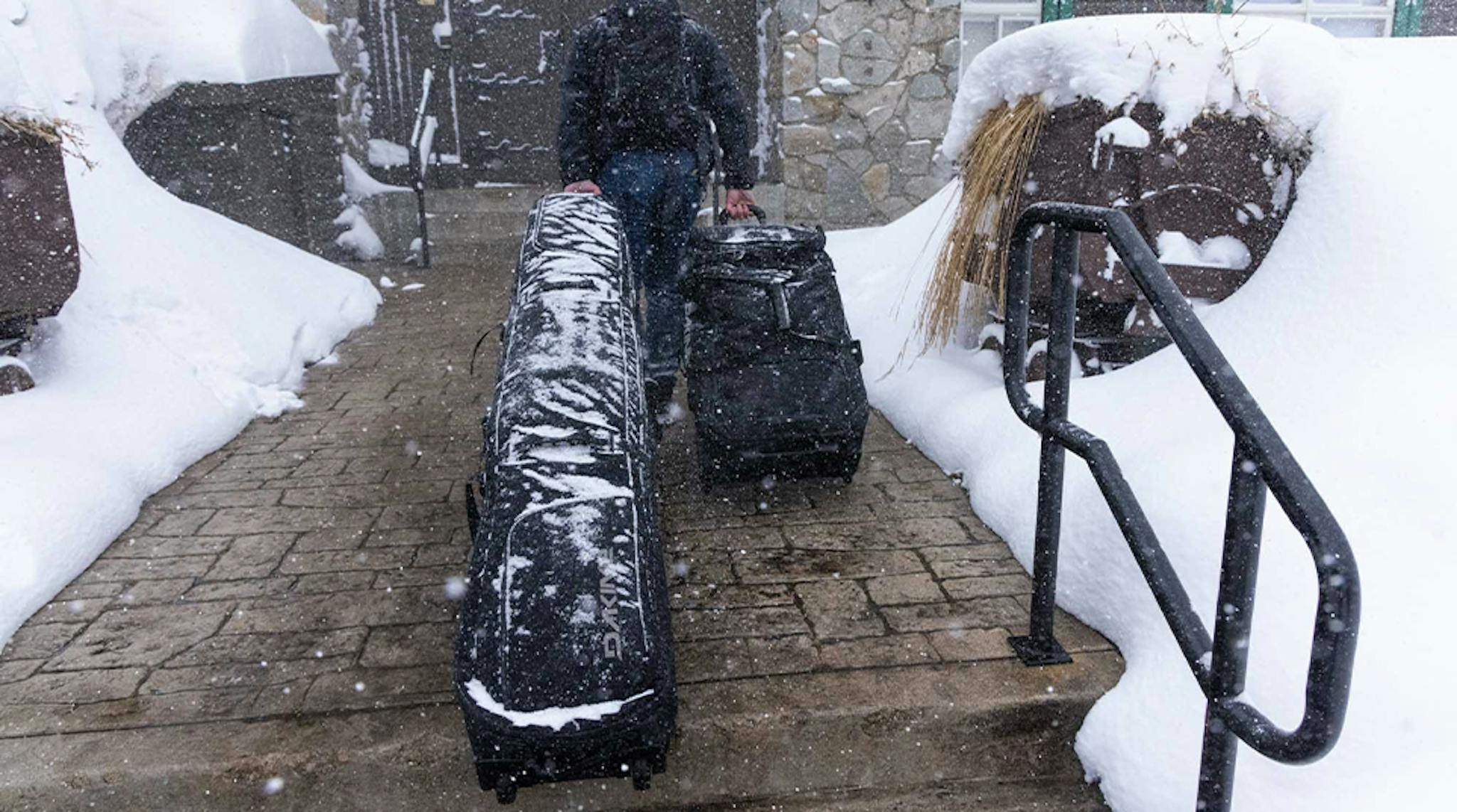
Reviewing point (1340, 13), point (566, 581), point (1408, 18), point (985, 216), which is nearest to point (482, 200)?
point (985, 216)

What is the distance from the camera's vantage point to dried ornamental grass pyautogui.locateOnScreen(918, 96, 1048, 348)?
356 centimetres

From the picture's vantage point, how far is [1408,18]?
7.65 metres

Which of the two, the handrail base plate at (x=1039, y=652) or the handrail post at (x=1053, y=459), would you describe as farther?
the handrail base plate at (x=1039, y=652)

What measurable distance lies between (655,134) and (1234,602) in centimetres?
298

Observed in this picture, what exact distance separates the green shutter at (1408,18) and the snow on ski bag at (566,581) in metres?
8.06

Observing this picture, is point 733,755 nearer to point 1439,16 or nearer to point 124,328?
point 124,328

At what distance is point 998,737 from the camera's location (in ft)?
7.16

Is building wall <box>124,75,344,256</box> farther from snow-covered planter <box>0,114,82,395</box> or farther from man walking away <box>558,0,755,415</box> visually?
man walking away <box>558,0,755,415</box>

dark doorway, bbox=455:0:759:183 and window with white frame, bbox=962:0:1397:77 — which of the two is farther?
dark doorway, bbox=455:0:759:183

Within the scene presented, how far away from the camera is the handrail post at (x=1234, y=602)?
1479 millimetres

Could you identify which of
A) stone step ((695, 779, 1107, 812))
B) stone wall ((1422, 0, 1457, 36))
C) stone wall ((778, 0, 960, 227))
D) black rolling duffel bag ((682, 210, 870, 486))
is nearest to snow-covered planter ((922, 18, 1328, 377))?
black rolling duffel bag ((682, 210, 870, 486))

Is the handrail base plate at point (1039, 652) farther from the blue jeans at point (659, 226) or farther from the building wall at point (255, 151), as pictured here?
the building wall at point (255, 151)

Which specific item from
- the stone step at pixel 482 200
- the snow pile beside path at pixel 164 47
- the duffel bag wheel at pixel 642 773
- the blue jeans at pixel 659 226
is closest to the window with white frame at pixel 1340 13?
the stone step at pixel 482 200

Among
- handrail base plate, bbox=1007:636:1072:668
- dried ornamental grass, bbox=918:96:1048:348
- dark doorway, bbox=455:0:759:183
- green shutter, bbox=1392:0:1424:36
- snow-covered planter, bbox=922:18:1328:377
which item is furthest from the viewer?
dark doorway, bbox=455:0:759:183
